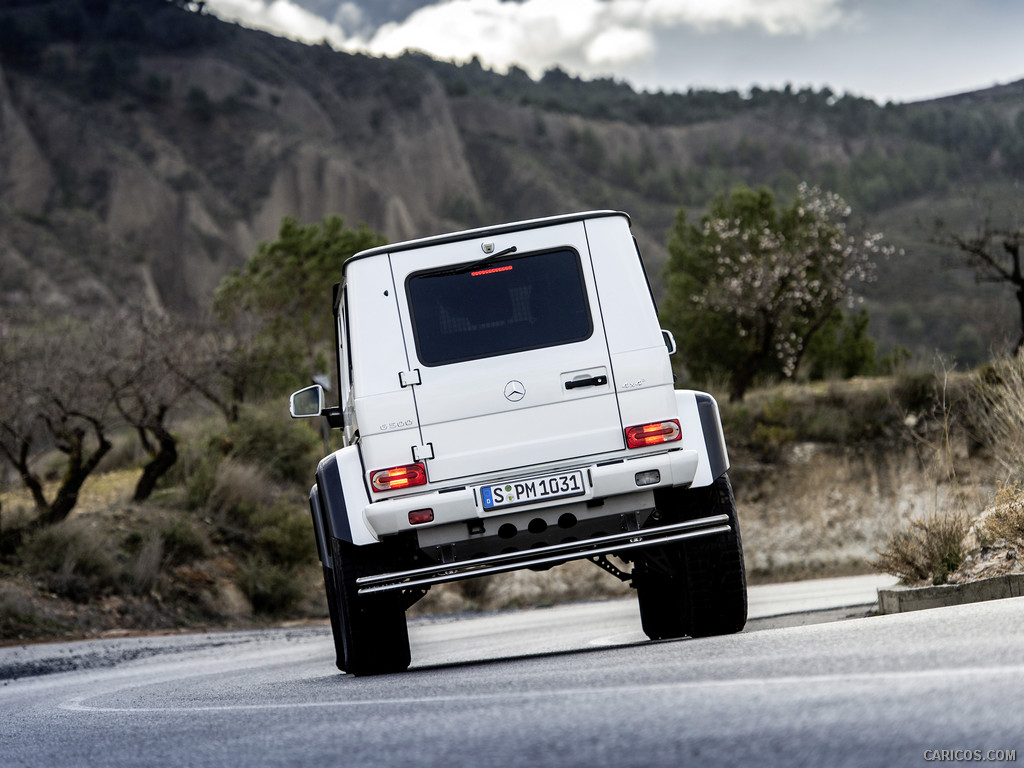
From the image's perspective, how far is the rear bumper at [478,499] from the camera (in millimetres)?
7152

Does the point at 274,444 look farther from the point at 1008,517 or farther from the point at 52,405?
the point at 1008,517

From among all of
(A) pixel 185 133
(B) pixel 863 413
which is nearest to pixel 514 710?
(B) pixel 863 413

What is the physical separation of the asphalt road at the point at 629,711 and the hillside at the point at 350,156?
188 ft

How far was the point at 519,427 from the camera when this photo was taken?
23.7 feet

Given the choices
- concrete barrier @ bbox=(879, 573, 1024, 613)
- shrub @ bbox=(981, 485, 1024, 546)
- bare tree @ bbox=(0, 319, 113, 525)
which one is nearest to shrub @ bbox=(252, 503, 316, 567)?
bare tree @ bbox=(0, 319, 113, 525)

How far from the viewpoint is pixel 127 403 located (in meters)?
26.2

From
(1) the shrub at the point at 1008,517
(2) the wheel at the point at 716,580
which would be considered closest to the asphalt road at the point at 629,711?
(2) the wheel at the point at 716,580

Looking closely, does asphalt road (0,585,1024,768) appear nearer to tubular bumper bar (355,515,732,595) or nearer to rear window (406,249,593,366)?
tubular bumper bar (355,515,732,595)

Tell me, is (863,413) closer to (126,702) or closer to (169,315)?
(169,315)

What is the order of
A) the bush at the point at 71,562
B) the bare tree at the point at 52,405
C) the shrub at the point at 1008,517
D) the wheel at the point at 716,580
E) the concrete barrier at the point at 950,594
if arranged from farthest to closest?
the bare tree at the point at 52,405 < the bush at the point at 71,562 < the shrub at the point at 1008,517 < the concrete barrier at the point at 950,594 < the wheel at the point at 716,580

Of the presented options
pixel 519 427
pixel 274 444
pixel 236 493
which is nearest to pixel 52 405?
pixel 236 493

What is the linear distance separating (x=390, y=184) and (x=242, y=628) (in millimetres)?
86937

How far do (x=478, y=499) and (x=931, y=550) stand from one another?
4.69 meters

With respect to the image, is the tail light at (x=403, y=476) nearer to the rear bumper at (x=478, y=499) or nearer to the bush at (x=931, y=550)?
the rear bumper at (x=478, y=499)
